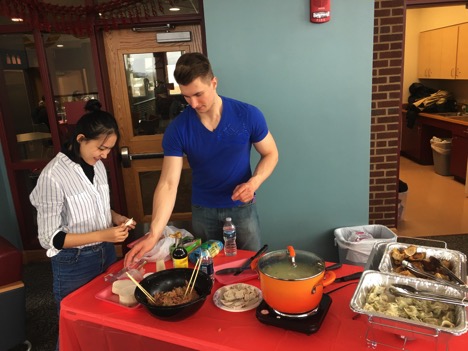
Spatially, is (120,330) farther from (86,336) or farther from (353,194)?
(353,194)

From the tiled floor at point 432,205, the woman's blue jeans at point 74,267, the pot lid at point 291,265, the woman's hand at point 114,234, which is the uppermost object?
the pot lid at point 291,265

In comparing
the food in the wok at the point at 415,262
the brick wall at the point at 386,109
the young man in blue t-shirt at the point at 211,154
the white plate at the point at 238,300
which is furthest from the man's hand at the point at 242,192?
the brick wall at the point at 386,109

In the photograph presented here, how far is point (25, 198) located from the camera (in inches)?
150

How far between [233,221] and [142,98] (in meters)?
1.89

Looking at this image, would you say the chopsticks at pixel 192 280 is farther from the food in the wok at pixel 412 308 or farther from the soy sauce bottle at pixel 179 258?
the food in the wok at pixel 412 308

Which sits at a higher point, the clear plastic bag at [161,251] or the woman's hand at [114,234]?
the woman's hand at [114,234]

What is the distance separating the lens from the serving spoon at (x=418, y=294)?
1.13 meters

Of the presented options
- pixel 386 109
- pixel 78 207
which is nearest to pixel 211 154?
pixel 78 207

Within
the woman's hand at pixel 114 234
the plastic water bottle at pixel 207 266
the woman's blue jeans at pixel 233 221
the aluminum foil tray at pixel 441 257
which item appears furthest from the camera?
the woman's blue jeans at pixel 233 221

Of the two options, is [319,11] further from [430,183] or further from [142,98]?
[430,183]

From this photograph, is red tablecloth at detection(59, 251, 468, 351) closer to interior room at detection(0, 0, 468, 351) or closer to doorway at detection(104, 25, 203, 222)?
interior room at detection(0, 0, 468, 351)

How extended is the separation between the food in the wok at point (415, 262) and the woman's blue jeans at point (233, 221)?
2.73 ft

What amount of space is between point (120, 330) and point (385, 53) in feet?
10.1

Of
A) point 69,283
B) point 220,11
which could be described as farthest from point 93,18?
point 69,283
